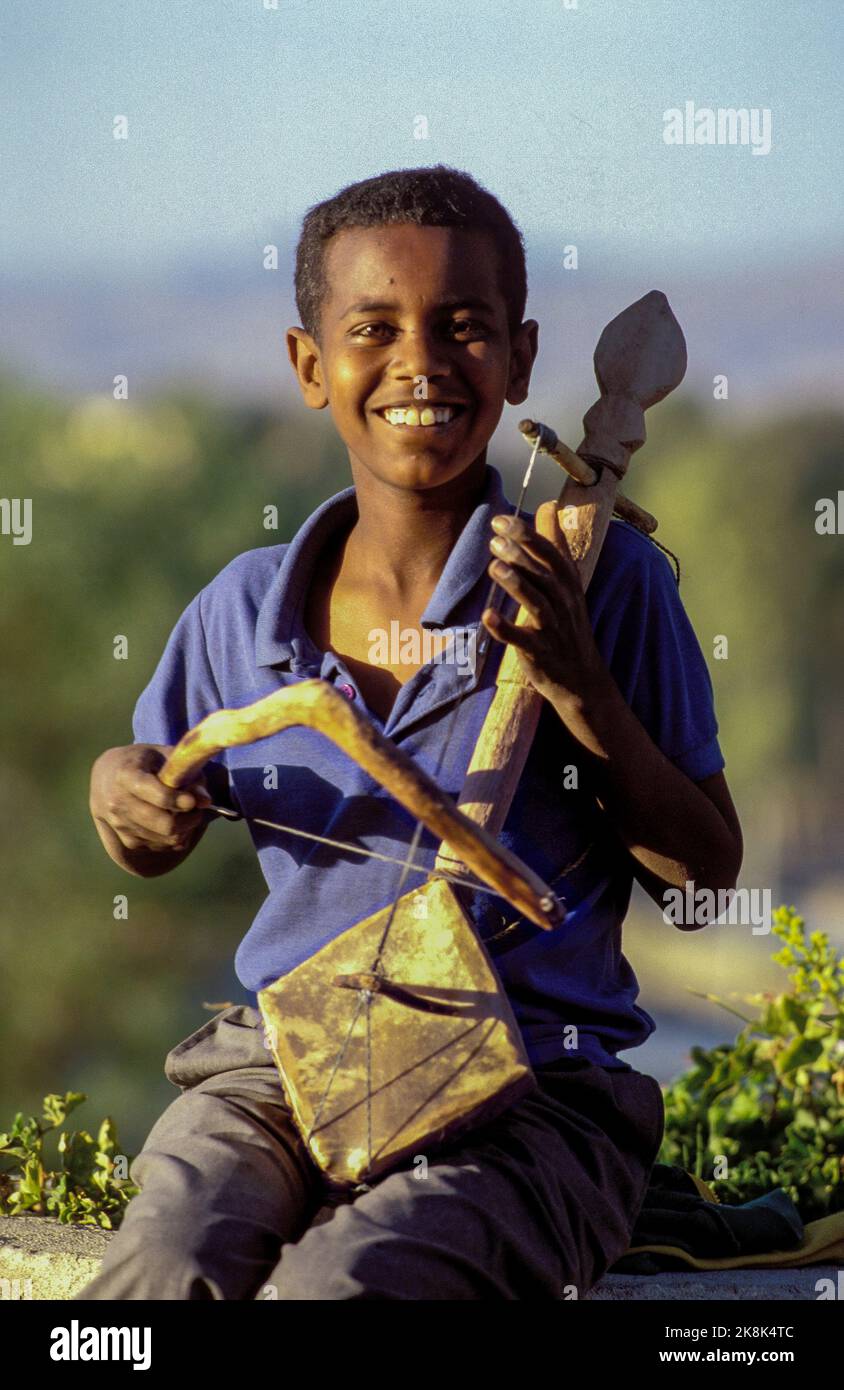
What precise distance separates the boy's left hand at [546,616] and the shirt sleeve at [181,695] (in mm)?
515

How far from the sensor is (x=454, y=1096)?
1925 millimetres

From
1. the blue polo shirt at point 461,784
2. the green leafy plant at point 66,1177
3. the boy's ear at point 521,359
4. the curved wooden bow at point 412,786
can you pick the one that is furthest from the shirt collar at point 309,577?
the green leafy plant at point 66,1177

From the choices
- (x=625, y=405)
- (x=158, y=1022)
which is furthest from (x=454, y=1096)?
(x=158, y=1022)

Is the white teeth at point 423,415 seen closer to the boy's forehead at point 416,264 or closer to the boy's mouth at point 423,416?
the boy's mouth at point 423,416

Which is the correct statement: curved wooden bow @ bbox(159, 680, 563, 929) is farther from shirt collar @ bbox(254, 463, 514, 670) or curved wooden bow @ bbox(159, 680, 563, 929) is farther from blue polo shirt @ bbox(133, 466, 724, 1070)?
shirt collar @ bbox(254, 463, 514, 670)

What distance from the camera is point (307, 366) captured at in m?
2.39

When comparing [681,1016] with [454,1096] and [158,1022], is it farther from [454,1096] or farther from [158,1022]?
[454,1096]

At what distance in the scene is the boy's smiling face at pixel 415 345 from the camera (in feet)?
7.03

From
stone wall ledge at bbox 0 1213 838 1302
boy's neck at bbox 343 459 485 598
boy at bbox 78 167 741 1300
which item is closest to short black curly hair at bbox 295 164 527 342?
boy at bbox 78 167 741 1300

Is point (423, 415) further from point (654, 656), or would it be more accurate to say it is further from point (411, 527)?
point (654, 656)

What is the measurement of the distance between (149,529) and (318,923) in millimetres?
5671

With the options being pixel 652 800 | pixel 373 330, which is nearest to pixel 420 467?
pixel 373 330

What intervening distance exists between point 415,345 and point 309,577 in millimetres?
382

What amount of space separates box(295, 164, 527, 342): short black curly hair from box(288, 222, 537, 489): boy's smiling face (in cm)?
2
